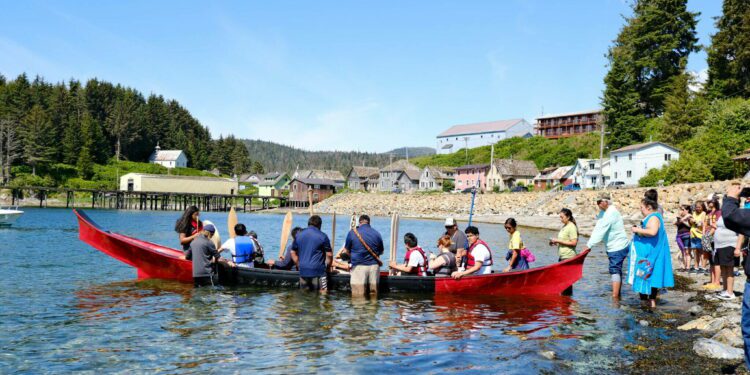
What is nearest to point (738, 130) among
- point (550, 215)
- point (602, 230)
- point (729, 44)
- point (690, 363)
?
point (729, 44)

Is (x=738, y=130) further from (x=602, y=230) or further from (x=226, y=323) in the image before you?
(x=226, y=323)

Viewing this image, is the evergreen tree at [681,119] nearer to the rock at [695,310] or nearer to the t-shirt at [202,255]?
the rock at [695,310]

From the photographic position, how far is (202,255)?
47.8 ft

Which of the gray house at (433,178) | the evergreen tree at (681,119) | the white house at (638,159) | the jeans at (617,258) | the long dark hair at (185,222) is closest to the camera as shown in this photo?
the jeans at (617,258)

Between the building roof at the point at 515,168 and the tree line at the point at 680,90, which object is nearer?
the tree line at the point at 680,90

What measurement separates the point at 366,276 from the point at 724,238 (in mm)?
8171

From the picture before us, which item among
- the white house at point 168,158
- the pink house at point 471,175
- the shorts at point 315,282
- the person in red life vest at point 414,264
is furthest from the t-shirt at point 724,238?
the white house at point 168,158

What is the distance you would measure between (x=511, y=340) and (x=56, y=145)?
128m

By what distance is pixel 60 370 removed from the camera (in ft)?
27.1

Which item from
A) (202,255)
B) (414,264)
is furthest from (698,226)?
(202,255)

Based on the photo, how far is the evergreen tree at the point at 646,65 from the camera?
73.6 m

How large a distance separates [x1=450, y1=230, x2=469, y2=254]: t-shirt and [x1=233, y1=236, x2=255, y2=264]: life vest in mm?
5740

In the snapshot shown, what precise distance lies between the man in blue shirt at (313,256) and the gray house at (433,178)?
321 ft

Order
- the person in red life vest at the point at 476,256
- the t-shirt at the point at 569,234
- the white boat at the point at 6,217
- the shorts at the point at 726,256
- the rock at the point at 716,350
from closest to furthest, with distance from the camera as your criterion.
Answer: the rock at the point at 716,350
the shorts at the point at 726,256
the t-shirt at the point at 569,234
the person in red life vest at the point at 476,256
the white boat at the point at 6,217
